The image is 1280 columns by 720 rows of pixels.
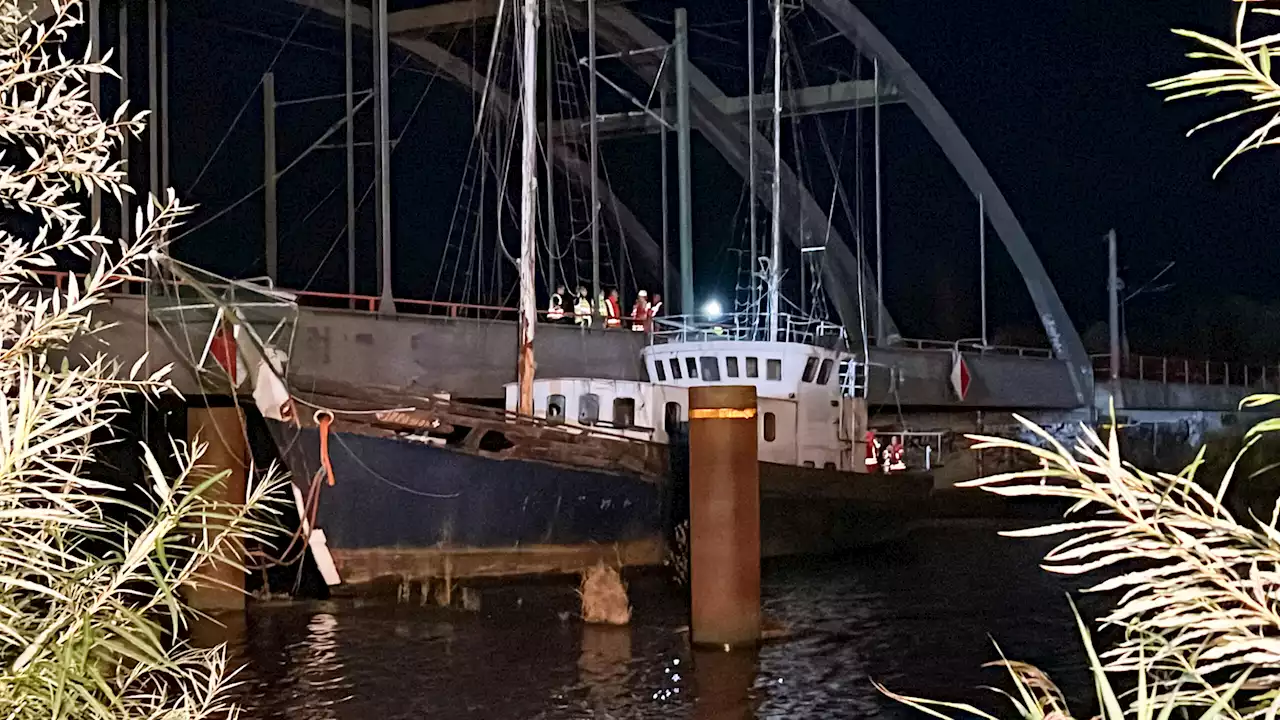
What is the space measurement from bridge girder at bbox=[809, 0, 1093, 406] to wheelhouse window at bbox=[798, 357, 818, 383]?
16.8 metres

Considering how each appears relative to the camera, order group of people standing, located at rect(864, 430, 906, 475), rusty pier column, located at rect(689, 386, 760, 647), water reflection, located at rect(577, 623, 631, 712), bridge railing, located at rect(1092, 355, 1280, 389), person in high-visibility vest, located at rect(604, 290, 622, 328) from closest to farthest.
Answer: water reflection, located at rect(577, 623, 631, 712) → rusty pier column, located at rect(689, 386, 760, 647) → group of people standing, located at rect(864, 430, 906, 475) → person in high-visibility vest, located at rect(604, 290, 622, 328) → bridge railing, located at rect(1092, 355, 1280, 389)

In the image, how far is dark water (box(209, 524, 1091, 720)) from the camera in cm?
1155

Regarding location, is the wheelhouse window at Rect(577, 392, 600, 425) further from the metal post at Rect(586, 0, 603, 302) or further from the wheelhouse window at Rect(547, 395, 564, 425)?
the metal post at Rect(586, 0, 603, 302)

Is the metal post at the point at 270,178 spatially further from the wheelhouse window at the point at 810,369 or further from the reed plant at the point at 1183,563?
the reed plant at the point at 1183,563

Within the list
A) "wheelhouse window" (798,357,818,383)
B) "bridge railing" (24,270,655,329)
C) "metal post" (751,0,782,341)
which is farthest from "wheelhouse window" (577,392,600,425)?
"wheelhouse window" (798,357,818,383)

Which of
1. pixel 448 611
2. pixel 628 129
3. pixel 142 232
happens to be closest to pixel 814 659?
pixel 448 611

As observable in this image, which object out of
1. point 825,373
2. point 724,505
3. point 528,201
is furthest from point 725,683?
point 825,373

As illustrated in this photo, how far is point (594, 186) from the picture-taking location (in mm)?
25734

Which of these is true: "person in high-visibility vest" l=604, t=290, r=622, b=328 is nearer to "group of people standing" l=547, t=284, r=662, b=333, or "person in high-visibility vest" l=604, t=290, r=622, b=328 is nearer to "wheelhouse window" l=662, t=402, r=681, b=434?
"group of people standing" l=547, t=284, r=662, b=333

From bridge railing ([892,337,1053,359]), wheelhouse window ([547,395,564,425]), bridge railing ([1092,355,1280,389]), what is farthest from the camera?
bridge railing ([1092,355,1280,389])

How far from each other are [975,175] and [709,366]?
22.2 m

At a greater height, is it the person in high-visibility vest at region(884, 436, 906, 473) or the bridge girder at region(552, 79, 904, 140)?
the bridge girder at region(552, 79, 904, 140)

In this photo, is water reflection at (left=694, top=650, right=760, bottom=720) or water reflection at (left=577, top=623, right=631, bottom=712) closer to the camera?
water reflection at (left=694, top=650, right=760, bottom=720)

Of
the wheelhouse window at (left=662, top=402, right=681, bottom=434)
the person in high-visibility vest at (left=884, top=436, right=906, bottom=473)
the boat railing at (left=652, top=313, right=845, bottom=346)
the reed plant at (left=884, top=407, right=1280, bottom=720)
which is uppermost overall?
the boat railing at (left=652, top=313, right=845, bottom=346)
